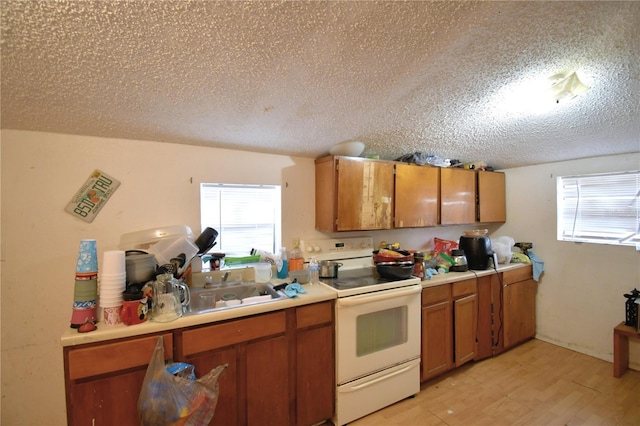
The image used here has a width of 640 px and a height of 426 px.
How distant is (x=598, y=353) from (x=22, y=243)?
15.9 ft

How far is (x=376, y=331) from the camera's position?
6.14 ft

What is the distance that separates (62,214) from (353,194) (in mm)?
1997

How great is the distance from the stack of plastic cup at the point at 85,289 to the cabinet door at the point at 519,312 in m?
3.32

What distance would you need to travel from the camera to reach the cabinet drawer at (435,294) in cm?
206

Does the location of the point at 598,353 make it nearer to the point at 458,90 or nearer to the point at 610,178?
the point at 610,178

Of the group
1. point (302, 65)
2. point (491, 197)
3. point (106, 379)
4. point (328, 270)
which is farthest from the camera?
point (491, 197)

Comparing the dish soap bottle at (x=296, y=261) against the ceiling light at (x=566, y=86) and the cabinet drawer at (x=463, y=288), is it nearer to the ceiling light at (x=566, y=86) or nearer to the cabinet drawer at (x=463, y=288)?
the cabinet drawer at (x=463, y=288)

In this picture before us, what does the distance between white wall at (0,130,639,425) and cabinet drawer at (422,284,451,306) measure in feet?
3.42

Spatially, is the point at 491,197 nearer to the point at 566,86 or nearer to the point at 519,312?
the point at 519,312

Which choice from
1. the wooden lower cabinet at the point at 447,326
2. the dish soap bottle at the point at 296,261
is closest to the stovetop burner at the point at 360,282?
the dish soap bottle at the point at 296,261

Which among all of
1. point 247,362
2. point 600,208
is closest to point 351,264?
point 247,362

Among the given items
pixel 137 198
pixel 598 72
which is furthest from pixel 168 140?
pixel 598 72

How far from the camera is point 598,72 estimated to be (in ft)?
3.85

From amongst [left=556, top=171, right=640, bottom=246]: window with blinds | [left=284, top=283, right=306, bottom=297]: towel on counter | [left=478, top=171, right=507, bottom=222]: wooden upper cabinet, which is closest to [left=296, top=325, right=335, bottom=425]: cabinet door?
[left=284, top=283, right=306, bottom=297]: towel on counter
